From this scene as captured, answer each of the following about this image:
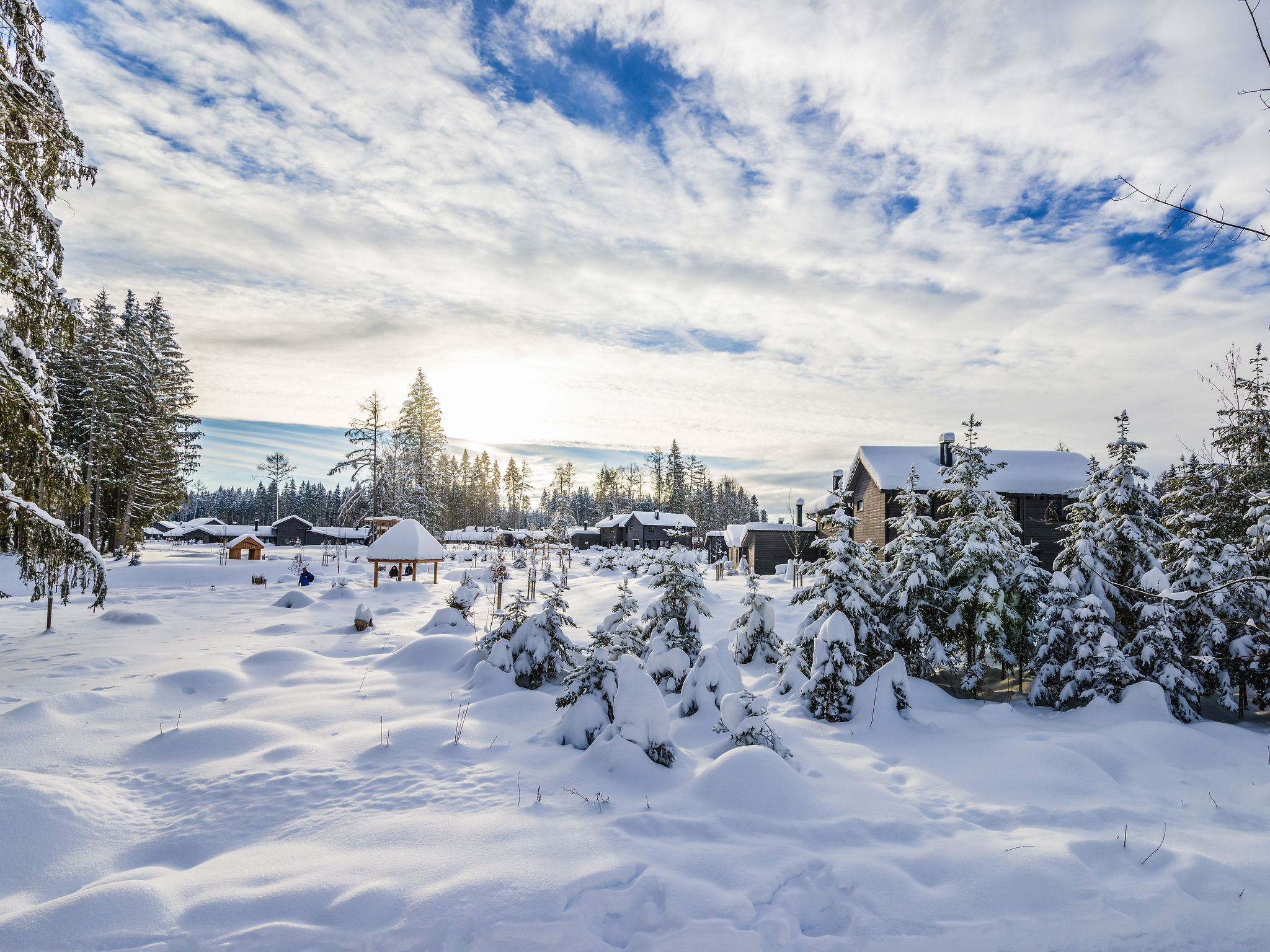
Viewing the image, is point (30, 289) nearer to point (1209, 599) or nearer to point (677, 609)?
point (677, 609)

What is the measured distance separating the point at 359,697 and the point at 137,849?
4.86m

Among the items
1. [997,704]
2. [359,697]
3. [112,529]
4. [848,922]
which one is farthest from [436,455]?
[848,922]

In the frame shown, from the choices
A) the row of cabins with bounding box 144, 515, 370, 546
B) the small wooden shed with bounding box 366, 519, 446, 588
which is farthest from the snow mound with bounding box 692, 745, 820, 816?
the row of cabins with bounding box 144, 515, 370, 546

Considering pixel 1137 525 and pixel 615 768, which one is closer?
pixel 615 768

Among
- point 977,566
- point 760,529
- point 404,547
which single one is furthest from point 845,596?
point 760,529

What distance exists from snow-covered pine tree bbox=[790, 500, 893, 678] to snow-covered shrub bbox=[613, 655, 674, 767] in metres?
4.26

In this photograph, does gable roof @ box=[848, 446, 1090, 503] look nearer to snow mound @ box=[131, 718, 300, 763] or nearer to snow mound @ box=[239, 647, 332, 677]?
snow mound @ box=[239, 647, 332, 677]

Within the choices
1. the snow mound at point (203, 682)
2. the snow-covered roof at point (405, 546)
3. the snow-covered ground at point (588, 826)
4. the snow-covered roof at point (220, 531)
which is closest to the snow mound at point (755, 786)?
the snow-covered ground at point (588, 826)

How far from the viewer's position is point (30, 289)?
8125 mm

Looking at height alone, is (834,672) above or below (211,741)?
above

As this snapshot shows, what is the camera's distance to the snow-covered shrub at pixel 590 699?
25.6 feet

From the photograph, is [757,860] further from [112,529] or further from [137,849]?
[112,529]

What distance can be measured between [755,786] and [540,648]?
5.30 m

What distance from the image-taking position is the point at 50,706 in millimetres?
8070
